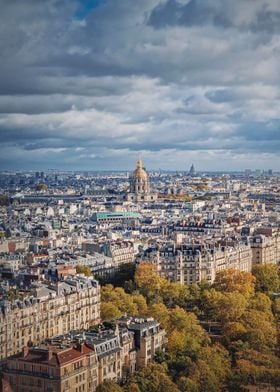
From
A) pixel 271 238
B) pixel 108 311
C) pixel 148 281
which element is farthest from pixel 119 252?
pixel 108 311

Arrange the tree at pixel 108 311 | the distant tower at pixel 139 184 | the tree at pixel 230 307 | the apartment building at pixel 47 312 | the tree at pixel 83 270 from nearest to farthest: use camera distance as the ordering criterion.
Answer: the apartment building at pixel 47 312, the tree at pixel 230 307, the tree at pixel 108 311, the tree at pixel 83 270, the distant tower at pixel 139 184

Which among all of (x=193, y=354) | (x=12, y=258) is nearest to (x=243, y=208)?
(x=12, y=258)

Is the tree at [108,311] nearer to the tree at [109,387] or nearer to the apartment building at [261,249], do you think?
the tree at [109,387]

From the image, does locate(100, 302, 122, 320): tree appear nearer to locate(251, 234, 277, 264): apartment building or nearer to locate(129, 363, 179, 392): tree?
locate(129, 363, 179, 392): tree

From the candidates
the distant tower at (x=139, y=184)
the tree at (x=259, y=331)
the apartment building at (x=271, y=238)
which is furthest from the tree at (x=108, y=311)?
the distant tower at (x=139, y=184)

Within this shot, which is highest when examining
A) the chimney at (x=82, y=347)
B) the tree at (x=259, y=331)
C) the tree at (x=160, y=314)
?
the chimney at (x=82, y=347)

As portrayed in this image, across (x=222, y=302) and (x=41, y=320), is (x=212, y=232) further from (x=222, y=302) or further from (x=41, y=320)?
(x=41, y=320)
